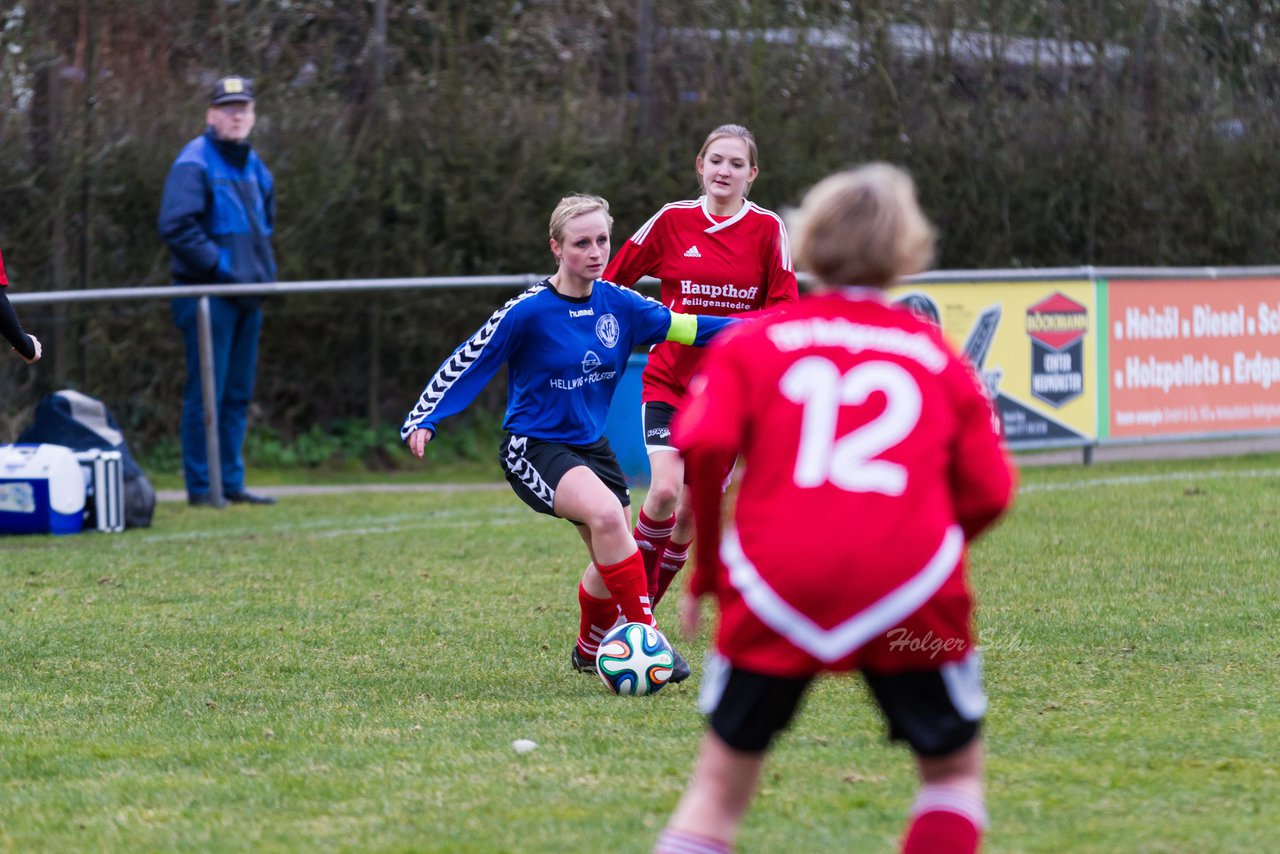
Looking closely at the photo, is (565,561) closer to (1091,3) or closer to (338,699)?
(338,699)

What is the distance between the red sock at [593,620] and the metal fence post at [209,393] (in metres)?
5.65

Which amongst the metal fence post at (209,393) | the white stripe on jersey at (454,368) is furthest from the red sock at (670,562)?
the metal fence post at (209,393)

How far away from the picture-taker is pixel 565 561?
30.6 feet

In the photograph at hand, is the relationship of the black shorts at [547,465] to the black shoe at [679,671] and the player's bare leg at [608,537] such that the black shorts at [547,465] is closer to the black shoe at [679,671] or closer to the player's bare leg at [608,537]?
the player's bare leg at [608,537]

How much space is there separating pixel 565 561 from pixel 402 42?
21.1ft

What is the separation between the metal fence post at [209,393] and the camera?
37.8 feet

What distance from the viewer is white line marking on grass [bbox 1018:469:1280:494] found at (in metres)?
12.1

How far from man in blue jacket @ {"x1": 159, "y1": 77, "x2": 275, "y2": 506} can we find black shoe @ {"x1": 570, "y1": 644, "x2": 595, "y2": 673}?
18.6ft

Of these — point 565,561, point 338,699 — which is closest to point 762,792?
point 338,699

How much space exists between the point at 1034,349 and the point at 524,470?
25.6ft

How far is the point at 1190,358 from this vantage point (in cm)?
1374

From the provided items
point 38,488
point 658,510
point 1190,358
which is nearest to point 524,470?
point 658,510

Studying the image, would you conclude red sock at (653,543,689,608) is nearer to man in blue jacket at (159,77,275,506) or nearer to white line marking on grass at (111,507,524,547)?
white line marking on grass at (111,507,524,547)

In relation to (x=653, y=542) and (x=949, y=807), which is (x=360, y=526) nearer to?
(x=653, y=542)
